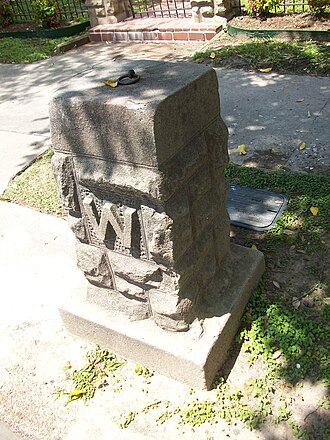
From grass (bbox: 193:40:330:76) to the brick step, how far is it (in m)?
1.09

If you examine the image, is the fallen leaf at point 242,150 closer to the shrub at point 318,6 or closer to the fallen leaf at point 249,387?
the fallen leaf at point 249,387

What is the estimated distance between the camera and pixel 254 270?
2830mm

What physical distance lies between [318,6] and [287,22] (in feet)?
1.81

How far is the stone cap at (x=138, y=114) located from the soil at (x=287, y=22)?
19.7 ft

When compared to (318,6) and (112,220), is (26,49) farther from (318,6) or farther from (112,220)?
(112,220)

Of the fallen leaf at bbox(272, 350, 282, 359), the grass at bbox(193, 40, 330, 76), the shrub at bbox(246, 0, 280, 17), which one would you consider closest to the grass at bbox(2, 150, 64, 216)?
the fallen leaf at bbox(272, 350, 282, 359)

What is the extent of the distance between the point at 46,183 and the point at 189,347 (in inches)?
108

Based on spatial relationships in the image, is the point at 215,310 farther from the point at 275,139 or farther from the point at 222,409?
the point at 275,139

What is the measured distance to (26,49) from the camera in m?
9.74

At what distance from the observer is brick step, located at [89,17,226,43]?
26.6 feet

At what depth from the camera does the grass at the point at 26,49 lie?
29.8 ft

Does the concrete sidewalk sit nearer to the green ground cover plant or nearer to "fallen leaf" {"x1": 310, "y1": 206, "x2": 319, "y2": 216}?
"fallen leaf" {"x1": 310, "y1": 206, "x2": 319, "y2": 216}

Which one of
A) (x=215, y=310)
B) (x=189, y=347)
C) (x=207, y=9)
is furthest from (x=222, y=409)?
(x=207, y=9)

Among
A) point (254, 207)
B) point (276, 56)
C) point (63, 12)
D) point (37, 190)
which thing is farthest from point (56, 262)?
point (63, 12)
